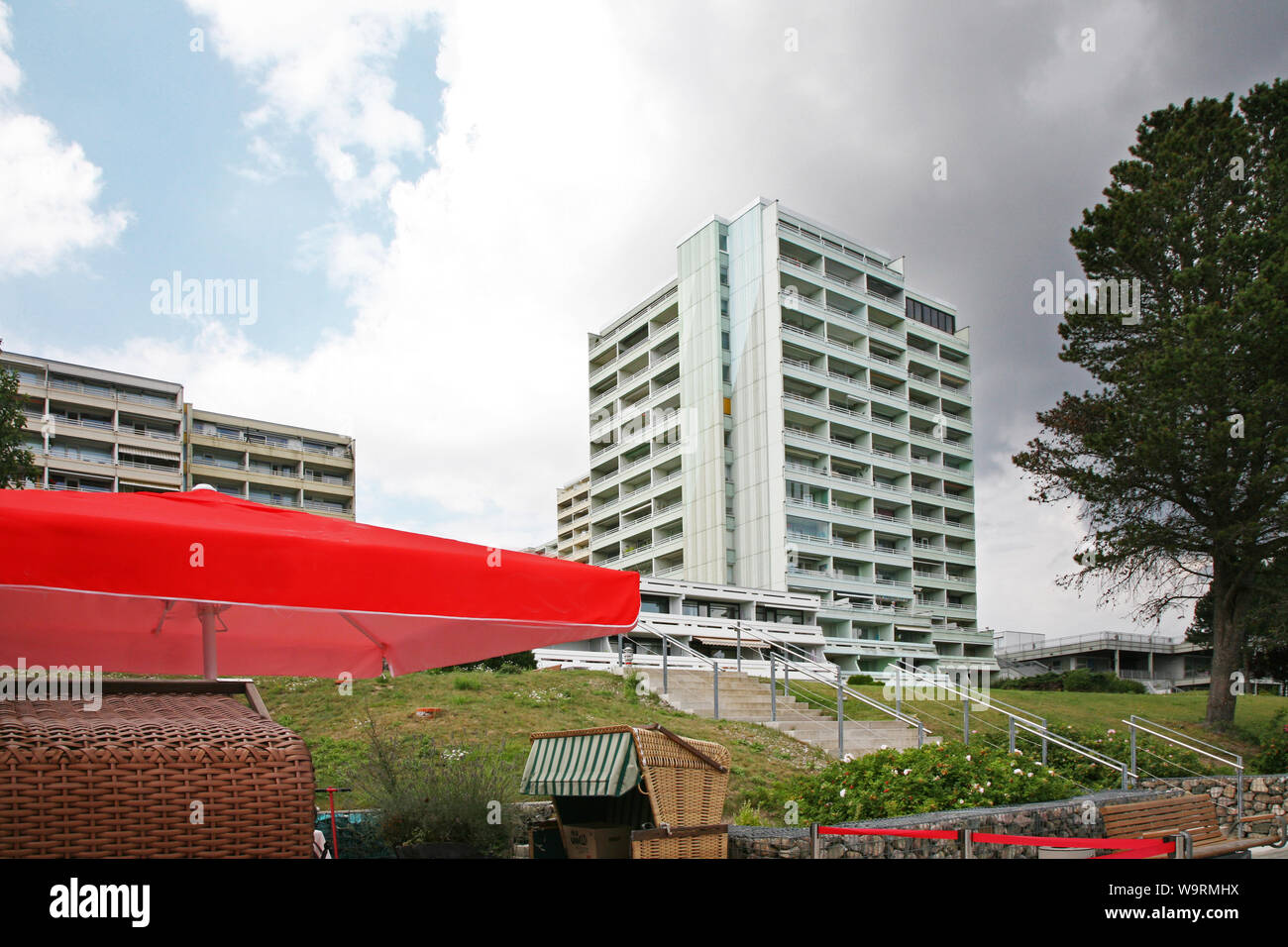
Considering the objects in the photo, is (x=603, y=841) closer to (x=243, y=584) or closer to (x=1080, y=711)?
(x=243, y=584)

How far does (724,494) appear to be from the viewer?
56188mm

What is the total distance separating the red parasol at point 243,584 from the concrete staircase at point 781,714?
34.7 feet

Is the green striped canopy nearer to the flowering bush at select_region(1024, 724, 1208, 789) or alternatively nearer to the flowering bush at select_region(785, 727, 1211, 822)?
the flowering bush at select_region(785, 727, 1211, 822)

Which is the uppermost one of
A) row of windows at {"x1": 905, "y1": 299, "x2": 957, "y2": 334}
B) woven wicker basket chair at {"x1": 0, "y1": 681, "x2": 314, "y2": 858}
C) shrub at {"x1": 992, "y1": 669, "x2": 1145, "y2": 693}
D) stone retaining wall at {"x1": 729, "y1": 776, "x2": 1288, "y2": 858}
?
row of windows at {"x1": 905, "y1": 299, "x2": 957, "y2": 334}

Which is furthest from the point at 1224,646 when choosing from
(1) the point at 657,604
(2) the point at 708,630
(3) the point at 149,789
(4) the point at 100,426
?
(4) the point at 100,426

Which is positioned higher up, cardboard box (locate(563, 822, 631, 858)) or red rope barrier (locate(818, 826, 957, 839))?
red rope barrier (locate(818, 826, 957, 839))

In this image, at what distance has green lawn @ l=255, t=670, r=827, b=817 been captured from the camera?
1105cm

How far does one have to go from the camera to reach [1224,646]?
25.0m

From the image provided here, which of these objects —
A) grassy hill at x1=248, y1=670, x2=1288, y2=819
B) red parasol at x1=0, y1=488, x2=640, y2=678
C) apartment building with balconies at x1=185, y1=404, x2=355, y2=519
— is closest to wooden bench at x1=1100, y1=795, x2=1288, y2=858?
grassy hill at x1=248, y1=670, x2=1288, y2=819

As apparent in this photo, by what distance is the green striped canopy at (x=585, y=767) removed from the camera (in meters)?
5.31

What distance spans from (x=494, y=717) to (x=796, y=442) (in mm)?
43979

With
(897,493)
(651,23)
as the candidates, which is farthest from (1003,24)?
(897,493)

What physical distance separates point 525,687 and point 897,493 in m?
49.4

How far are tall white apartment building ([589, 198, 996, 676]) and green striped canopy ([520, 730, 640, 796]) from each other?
146 ft
